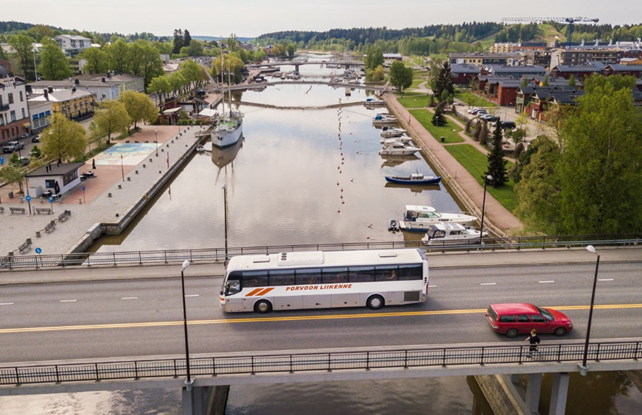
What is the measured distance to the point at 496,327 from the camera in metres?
21.6

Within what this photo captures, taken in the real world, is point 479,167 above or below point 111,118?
below

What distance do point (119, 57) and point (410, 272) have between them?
11365 cm

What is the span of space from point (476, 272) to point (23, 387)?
20.5 metres

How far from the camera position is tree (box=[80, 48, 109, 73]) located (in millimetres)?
121188

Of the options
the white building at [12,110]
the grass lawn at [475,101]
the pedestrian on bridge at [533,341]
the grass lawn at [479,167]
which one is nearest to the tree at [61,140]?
the white building at [12,110]

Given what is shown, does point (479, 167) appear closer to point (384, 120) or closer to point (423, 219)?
point (423, 219)

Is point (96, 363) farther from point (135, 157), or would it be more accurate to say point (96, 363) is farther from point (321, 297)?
point (135, 157)

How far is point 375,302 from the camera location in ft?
79.3

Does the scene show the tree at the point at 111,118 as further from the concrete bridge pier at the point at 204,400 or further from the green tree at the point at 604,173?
the green tree at the point at 604,173

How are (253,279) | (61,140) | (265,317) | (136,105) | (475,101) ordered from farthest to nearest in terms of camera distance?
(475,101), (136,105), (61,140), (253,279), (265,317)

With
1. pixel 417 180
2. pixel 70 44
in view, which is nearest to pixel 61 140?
pixel 417 180

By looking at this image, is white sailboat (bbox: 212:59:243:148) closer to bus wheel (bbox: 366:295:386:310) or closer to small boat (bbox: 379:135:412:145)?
small boat (bbox: 379:135:412:145)

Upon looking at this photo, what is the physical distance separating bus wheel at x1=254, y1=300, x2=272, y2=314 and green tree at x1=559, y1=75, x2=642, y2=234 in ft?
62.2

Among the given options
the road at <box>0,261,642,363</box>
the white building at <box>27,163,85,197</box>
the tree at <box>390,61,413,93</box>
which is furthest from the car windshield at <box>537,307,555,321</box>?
the tree at <box>390,61,413,93</box>
